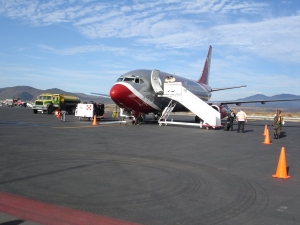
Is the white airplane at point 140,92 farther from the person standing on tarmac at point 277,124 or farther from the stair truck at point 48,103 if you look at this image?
the stair truck at point 48,103

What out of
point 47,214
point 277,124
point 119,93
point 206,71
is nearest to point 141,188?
point 47,214

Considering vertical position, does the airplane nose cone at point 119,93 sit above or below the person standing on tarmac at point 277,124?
above

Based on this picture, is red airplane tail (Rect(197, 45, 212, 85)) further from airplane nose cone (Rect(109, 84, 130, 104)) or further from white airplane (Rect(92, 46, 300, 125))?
airplane nose cone (Rect(109, 84, 130, 104))

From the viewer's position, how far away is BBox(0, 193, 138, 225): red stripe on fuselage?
496cm

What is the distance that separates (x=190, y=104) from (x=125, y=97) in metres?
4.89

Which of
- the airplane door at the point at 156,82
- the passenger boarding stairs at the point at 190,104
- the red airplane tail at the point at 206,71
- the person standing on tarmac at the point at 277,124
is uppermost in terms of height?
the red airplane tail at the point at 206,71

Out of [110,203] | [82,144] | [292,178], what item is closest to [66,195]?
[110,203]

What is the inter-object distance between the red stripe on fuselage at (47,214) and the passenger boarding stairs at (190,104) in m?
19.1

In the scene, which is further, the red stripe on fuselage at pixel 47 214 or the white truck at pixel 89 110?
the white truck at pixel 89 110

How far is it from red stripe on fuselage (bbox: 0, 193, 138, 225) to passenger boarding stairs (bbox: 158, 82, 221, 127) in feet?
62.8

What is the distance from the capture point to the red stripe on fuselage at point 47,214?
195 inches

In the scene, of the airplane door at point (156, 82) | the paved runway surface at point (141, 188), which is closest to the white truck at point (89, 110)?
the airplane door at point (156, 82)

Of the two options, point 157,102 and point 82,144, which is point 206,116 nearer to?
point 157,102

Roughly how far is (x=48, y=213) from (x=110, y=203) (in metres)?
1.09
